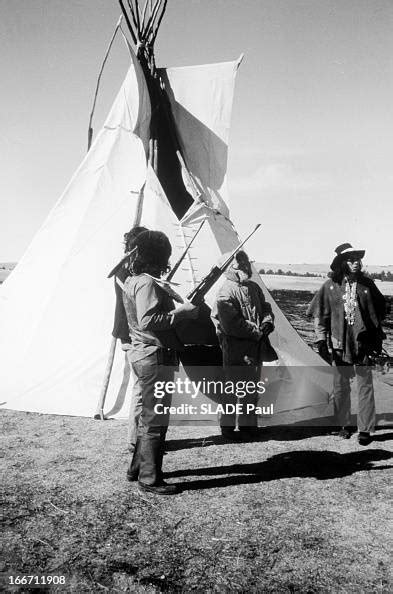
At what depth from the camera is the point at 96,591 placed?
197 centimetres

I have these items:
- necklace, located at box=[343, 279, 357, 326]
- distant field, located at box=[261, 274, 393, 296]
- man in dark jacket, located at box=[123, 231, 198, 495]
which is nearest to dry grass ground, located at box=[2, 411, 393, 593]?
man in dark jacket, located at box=[123, 231, 198, 495]

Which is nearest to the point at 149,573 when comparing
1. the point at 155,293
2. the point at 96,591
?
the point at 96,591

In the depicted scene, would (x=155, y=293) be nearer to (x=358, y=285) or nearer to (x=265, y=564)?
(x=265, y=564)

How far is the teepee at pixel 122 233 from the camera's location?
5.12 meters

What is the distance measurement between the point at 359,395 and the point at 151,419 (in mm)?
2219

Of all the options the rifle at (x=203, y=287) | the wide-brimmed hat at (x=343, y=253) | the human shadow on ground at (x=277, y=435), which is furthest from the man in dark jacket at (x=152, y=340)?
the wide-brimmed hat at (x=343, y=253)

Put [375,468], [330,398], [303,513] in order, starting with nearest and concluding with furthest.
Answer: [303,513] → [375,468] → [330,398]

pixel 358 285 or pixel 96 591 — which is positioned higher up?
pixel 358 285

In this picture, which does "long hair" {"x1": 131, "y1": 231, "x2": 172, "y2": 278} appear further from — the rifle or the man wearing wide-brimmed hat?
the man wearing wide-brimmed hat

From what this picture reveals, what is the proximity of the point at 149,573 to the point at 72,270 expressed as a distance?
13.6 ft

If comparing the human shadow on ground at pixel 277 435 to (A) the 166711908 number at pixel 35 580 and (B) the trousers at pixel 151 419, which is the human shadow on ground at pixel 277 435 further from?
(A) the 166711908 number at pixel 35 580

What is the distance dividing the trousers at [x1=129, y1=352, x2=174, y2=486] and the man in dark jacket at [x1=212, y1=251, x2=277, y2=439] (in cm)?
139

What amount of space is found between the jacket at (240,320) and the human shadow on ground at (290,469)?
1010mm

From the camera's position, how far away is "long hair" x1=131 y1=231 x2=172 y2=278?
3.01 metres
